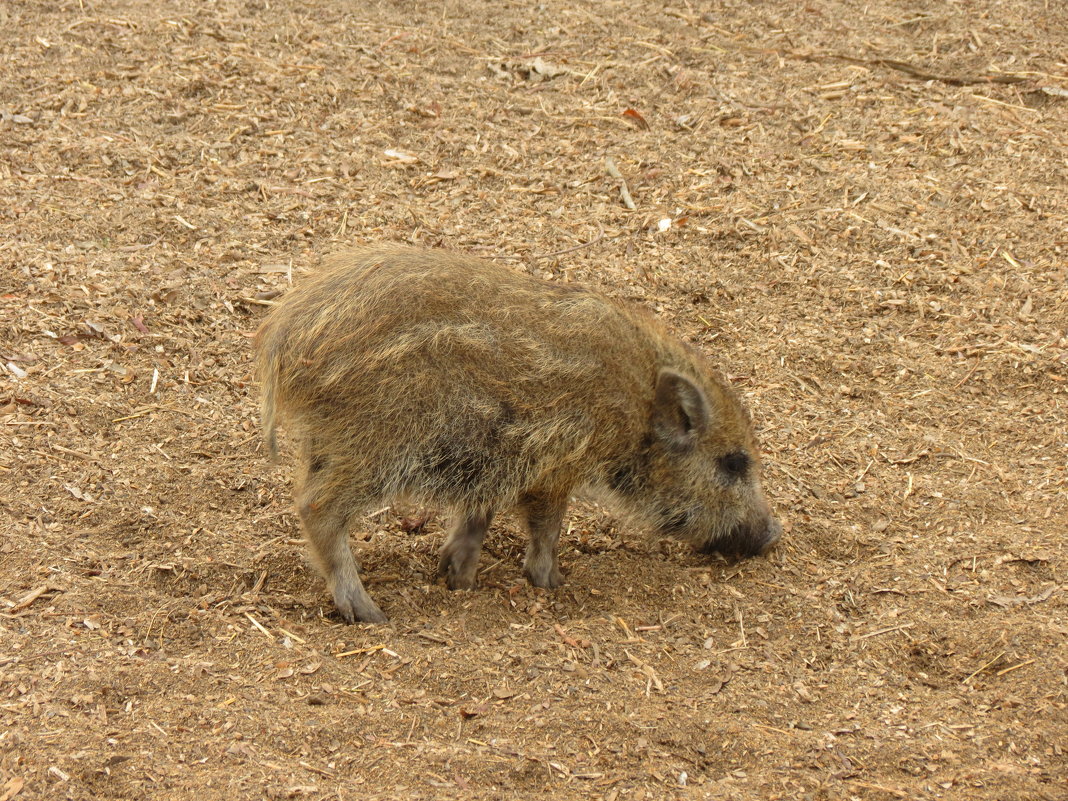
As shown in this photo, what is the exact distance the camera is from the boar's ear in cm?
517

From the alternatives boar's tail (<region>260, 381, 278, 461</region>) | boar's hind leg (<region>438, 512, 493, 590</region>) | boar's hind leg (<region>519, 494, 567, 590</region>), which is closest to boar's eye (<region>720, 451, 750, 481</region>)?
boar's hind leg (<region>519, 494, 567, 590</region>)

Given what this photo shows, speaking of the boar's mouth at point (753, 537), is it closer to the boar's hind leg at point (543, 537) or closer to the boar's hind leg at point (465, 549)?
the boar's hind leg at point (543, 537)

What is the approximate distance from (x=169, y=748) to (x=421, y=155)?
15.9ft

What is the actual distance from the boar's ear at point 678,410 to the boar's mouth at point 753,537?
1.59ft

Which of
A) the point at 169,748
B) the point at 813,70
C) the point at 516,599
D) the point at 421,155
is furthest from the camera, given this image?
the point at 813,70

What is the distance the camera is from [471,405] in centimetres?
466

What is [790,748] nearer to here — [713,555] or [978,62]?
[713,555]

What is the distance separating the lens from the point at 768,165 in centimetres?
786

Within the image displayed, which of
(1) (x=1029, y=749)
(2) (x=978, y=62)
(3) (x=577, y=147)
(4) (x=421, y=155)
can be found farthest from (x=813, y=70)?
(1) (x=1029, y=749)

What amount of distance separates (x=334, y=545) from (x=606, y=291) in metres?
2.68

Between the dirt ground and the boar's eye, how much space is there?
0.41 meters

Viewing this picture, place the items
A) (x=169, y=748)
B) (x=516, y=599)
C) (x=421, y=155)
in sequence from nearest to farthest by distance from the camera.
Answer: (x=169, y=748) < (x=516, y=599) < (x=421, y=155)

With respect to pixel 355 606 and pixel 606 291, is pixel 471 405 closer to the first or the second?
pixel 355 606

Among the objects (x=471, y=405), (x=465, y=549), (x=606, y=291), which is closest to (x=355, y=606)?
(x=465, y=549)
